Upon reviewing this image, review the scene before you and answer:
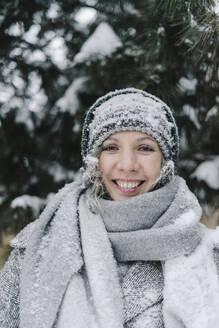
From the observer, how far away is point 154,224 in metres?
1.72

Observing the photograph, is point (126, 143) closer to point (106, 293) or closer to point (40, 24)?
point (106, 293)

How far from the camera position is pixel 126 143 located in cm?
167

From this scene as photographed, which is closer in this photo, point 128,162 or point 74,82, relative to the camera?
point 128,162

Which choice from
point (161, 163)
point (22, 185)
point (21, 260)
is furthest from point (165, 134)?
point (22, 185)

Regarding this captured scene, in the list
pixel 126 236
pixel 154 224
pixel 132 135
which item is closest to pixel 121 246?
pixel 126 236

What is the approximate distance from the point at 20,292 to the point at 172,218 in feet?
2.04

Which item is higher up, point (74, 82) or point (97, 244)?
point (74, 82)

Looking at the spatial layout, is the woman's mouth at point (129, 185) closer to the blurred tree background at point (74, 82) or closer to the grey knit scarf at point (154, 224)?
the grey knit scarf at point (154, 224)

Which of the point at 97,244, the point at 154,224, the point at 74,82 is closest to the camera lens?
the point at 97,244

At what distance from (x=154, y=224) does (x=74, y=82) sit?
0.86 m

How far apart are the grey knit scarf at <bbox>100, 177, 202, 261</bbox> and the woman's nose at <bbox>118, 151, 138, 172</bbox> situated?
12 cm

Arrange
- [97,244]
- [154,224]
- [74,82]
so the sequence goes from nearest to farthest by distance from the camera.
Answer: [97,244] → [154,224] → [74,82]

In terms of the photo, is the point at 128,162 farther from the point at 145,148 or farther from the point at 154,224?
the point at 154,224

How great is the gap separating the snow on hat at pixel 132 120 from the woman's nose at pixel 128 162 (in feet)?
0.31
